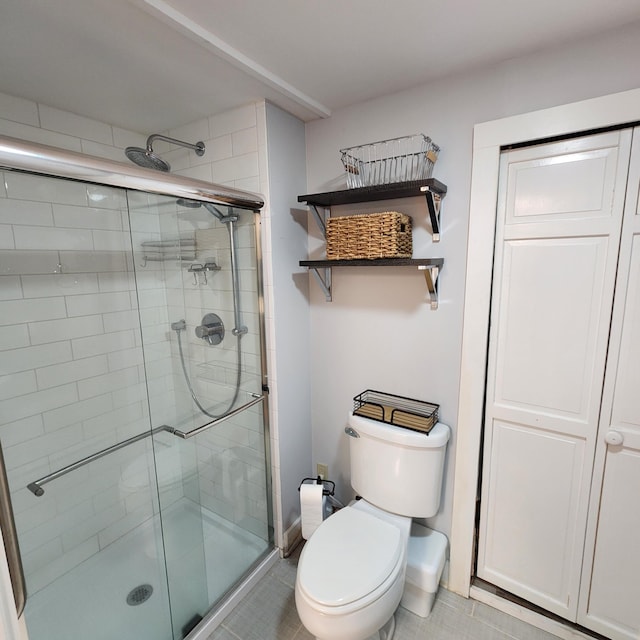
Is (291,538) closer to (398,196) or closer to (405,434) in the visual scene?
(405,434)

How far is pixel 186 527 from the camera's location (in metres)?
1.75

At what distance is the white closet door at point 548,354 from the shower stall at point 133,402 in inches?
41.6

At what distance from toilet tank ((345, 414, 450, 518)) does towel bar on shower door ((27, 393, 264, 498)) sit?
1.95ft

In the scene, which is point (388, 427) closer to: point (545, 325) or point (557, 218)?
point (545, 325)

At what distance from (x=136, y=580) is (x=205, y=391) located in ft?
2.82

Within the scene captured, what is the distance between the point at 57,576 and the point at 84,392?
2.44ft

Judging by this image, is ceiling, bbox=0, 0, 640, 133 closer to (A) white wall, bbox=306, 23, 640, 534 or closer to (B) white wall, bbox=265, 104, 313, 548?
(A) white wall, bbox=306, 23, 640, 534

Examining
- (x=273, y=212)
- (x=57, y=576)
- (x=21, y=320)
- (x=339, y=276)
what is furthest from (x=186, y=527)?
(x=273, y=212)

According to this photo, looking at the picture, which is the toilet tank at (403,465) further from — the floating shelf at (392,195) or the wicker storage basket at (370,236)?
the floating shelf at (392,195)

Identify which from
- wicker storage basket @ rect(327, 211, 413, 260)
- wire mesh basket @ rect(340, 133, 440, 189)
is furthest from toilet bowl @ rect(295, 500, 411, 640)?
wire mesh basket @ rect(340, 133, 440, 189)

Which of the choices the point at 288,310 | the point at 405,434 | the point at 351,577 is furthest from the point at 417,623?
the point at 288,310

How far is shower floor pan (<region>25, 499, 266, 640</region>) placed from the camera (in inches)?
54.1

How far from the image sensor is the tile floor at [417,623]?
4.79 ft

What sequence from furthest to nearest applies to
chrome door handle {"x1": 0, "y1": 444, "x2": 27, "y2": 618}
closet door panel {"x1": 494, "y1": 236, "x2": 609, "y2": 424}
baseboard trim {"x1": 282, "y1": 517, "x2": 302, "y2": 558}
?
1. baseboard trim {"x1": 282, "y1": 517, "x2": 302, "y2": 558}
2. closet door panel {"x1": 494, "y1": 236, "x2": 609, "y2": 424}
3. chrome door handle {"x1": 0, "y1": 444, "x2": 27, "y2": 618}
